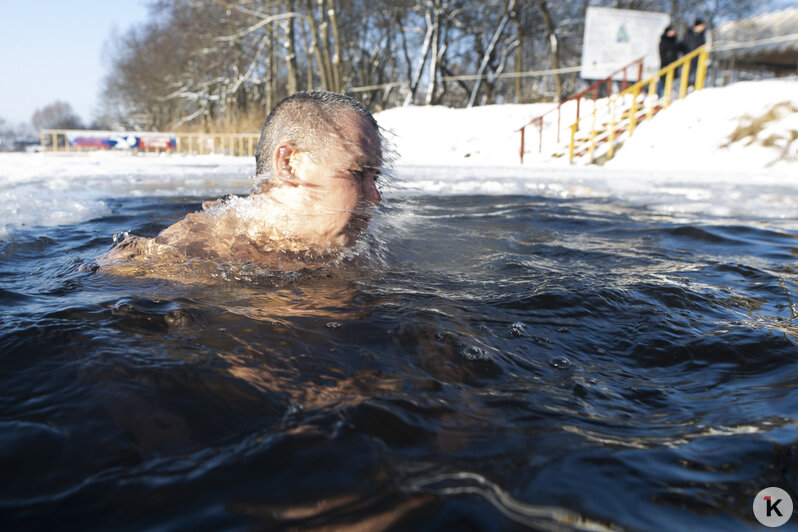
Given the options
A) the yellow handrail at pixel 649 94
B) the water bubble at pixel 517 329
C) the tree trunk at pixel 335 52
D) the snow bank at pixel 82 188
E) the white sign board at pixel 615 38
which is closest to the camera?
the water bubble at pixel 517 329

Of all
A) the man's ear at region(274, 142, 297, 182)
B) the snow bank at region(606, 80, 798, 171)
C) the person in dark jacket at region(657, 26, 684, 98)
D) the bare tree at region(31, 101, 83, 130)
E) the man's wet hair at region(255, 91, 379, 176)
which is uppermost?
the bare tree at region(31, 101, 83, 130)

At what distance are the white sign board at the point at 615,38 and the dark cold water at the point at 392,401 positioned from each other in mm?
17550

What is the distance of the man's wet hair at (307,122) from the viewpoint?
2.47 meters

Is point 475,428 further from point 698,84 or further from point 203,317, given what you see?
point 698,84

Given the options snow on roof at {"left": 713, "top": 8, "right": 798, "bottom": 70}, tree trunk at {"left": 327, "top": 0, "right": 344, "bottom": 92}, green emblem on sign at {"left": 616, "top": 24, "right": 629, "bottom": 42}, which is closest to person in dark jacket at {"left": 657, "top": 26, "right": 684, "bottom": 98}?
green emblem on sign at {"left": 616, "top": 24, "right": 629, "bottom": 42}

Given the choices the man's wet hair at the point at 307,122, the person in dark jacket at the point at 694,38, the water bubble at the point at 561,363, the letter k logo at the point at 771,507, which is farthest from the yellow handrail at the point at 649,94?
the letter k logo at the point at 771,507

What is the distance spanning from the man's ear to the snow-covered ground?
1.93 feet

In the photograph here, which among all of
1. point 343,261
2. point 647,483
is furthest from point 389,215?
point 647,483

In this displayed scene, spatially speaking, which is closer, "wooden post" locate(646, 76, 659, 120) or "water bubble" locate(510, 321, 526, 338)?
"water bubble" locate(510, 321, 526, 338)

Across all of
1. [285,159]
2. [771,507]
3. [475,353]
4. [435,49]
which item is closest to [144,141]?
[435,49]

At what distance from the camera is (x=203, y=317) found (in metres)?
1.81

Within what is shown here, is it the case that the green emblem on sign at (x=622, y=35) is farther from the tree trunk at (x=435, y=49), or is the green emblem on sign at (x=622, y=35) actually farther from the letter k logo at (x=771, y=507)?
the letter k logo at (x=771, y=507)

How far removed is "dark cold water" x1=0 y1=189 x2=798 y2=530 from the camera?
3.05 feet

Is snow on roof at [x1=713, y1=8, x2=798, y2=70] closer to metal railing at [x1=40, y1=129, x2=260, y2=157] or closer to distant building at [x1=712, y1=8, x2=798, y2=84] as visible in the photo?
distant building at [x1=712, y1=8, x2=798, y2=84]
